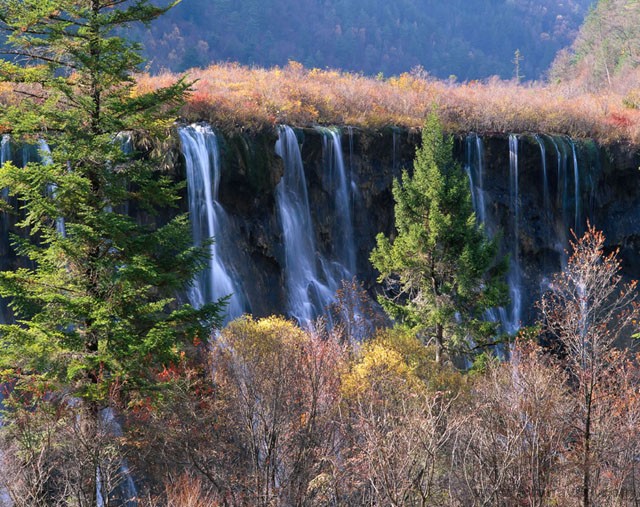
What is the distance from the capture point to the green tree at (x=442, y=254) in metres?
19.4

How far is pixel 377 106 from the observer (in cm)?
3512

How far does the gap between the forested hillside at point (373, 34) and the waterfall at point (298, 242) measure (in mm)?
50000

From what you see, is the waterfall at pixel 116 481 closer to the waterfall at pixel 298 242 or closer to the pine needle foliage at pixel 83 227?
the pine needle foliage at pixel 83 227

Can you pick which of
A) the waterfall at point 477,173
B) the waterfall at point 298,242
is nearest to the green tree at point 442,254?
the waterfall at point 298,242

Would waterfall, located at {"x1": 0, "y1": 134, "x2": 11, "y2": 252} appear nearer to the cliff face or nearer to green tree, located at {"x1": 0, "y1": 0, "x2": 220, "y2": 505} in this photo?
the cliff face

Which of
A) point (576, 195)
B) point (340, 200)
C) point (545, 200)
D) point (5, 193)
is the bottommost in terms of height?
point (545, 200)

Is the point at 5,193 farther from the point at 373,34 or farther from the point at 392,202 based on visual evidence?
the point at 373,34

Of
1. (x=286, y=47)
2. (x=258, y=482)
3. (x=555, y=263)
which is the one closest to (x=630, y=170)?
(x=555, y=263)

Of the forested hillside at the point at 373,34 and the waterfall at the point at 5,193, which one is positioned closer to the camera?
the waterfall at the point at 5,193

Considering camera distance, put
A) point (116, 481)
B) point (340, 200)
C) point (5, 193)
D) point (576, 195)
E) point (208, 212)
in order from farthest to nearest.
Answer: point (576, 195), point (340, 200), point (208, 212), point (5, 193), point (116, 481)

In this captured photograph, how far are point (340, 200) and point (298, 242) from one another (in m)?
3.26

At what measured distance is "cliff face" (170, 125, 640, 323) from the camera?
2691 cm

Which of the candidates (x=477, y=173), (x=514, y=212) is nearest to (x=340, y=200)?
(x=477, y=173)

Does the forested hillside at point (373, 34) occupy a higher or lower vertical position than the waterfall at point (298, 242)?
higher
